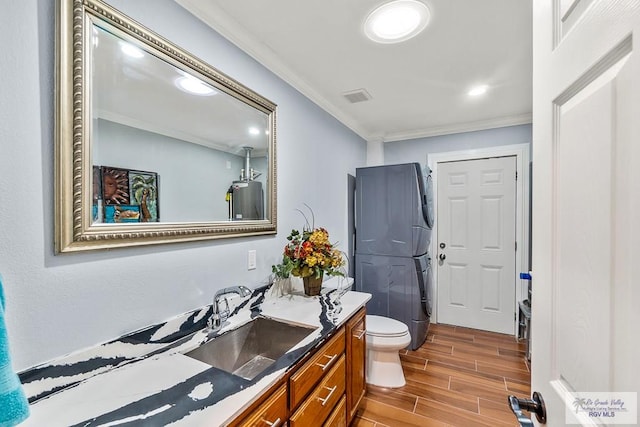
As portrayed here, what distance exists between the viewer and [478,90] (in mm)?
2373

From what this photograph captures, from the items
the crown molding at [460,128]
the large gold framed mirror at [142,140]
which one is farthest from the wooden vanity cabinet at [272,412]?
the crown molding at [460,128]

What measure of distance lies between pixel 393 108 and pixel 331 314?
209 cm

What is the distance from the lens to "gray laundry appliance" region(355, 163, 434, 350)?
2770mm

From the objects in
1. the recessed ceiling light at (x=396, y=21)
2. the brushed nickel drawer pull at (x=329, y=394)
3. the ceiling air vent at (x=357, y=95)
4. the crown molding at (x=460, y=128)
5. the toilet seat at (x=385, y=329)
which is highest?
the recessed ceiling light at (x=396, y=21)

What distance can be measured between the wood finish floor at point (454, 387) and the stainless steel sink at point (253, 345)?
0.84 meters

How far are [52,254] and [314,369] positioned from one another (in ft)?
3.43

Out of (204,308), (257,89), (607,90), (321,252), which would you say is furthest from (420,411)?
(257,89)

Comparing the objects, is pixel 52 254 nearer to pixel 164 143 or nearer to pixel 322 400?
pixel 164 143

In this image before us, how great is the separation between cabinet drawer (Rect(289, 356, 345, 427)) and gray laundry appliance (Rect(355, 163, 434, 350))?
56.4 inches

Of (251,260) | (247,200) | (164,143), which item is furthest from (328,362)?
(164,143)

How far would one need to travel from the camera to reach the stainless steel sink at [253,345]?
132cm

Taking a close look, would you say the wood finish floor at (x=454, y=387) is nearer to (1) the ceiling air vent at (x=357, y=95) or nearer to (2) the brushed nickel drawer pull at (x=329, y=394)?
(2) the brushed nickel drawer pull at (x=329, y=394)

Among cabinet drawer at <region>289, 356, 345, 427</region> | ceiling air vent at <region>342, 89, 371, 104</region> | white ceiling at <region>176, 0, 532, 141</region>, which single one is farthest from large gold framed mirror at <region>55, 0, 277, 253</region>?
ceiling air vent at <region>342, 89, 371, 104</region>

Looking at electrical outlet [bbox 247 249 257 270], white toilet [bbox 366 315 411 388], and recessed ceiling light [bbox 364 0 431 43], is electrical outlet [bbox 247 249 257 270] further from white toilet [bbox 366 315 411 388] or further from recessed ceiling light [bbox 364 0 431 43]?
recessed ceiling light [bbox 364 0 431 43]
